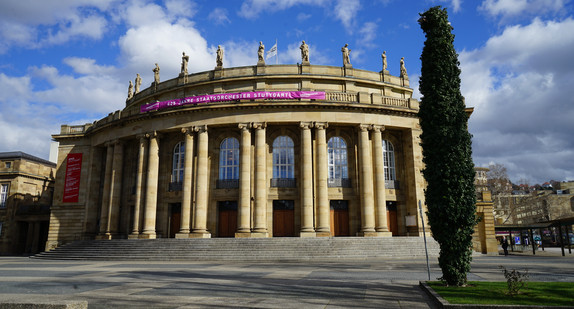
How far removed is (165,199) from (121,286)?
79.2 feet

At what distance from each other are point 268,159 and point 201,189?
6.36 m

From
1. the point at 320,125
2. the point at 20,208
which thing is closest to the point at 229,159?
the point at 320,125

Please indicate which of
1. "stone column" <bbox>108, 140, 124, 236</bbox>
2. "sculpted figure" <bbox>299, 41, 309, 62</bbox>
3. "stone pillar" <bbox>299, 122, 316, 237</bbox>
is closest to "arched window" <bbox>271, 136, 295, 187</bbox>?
"stone pillar" <bbox>299, 122, 316, 237</bbox>

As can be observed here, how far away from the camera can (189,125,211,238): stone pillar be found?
107ft

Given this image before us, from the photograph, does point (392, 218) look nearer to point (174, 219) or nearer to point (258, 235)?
point (258, 235)

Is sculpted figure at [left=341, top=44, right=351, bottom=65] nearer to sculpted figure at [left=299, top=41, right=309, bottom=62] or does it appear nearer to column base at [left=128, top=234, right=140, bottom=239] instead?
sculpted figure at [left=299, top=41, right=309, bottom=62]

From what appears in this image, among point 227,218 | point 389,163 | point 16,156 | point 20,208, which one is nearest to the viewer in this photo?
point 227,218

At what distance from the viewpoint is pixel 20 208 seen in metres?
47.2

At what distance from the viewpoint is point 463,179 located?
1271 cm

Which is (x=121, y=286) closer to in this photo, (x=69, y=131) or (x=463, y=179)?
(x=463, y=179)

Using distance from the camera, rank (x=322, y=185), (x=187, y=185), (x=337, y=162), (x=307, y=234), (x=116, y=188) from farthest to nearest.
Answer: (x=116, y=188) → (x=337, y=162) → (x=187, y=185) → (x=322, y=185) → (x=307, y=234)

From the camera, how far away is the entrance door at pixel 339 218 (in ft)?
113

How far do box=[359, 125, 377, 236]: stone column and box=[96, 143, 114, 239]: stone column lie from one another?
24.1m

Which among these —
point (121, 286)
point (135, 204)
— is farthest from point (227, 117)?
point (121, 286)
